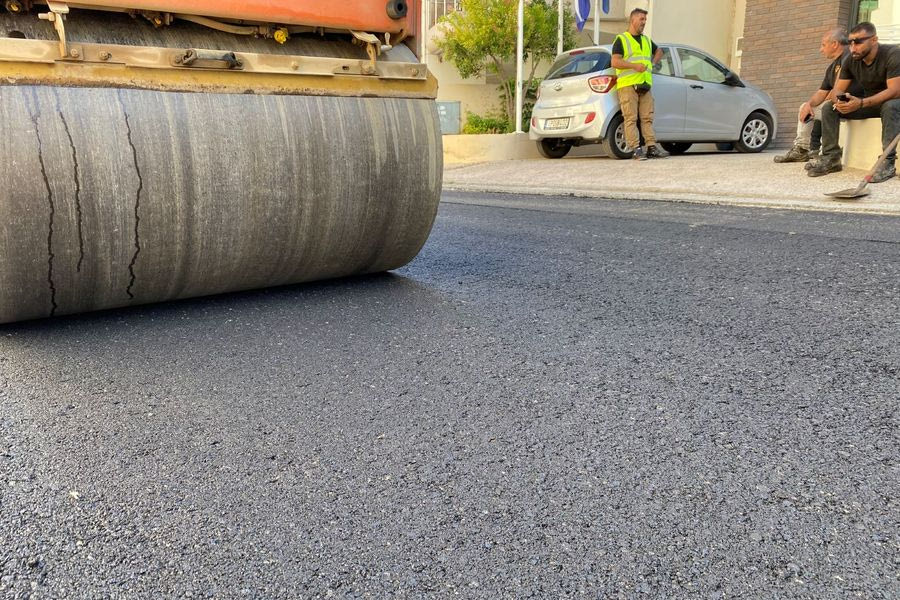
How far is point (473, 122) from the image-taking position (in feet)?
52.6

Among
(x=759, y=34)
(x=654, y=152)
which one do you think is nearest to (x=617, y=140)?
(x=654, y=152)

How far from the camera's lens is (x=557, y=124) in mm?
11117

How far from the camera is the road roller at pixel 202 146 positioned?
258 cm

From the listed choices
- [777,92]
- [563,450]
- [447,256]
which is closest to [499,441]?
[563,450]

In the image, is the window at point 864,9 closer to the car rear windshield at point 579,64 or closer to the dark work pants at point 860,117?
the car rear windshield at point 579,64

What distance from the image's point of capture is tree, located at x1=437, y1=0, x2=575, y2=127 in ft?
48.3

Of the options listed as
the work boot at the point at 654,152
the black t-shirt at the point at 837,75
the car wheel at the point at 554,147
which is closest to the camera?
the black t-shirt at the point at 837,75

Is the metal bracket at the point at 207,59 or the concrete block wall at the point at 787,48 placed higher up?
the concrete block wall at the point at 787,48

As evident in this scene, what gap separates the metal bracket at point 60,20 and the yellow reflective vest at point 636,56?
26.5 feet

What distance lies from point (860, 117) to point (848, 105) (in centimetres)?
34

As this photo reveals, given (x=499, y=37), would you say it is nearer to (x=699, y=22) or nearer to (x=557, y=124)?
(x=699, y=22)

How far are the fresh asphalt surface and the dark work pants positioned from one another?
4.06 meters

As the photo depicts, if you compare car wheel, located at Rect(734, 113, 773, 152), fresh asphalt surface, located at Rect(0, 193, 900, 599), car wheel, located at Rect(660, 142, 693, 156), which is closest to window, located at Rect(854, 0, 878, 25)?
car wheel, located at Rect(734, 113, 773, 152)

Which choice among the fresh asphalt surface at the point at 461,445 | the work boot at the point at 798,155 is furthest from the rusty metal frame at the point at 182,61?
the work boot at the point at 798,155
